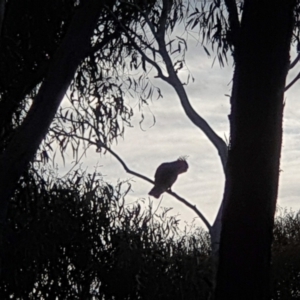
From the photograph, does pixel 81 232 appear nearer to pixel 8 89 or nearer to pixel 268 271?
pixel 8 89

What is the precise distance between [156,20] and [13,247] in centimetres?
194

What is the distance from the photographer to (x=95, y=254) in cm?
547

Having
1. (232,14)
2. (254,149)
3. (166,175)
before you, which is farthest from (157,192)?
(254,149)

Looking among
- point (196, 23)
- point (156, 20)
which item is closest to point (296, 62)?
point (196, 23)

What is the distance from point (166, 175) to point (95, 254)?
3.13 ft

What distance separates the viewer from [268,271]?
2445mm

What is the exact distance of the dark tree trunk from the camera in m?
2.42

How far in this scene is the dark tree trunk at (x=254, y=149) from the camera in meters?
2.42

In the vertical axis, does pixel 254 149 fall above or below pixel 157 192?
below

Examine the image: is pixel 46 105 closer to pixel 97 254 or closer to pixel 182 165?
pixel 97 254

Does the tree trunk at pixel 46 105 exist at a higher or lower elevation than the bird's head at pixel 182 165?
lower

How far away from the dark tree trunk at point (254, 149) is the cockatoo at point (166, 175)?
2894 millimetres

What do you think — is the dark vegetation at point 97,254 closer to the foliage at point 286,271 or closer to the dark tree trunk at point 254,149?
the foliage at point 286,271

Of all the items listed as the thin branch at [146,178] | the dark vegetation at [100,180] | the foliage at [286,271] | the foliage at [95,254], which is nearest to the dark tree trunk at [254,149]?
the dark vegetation at [100,180]
